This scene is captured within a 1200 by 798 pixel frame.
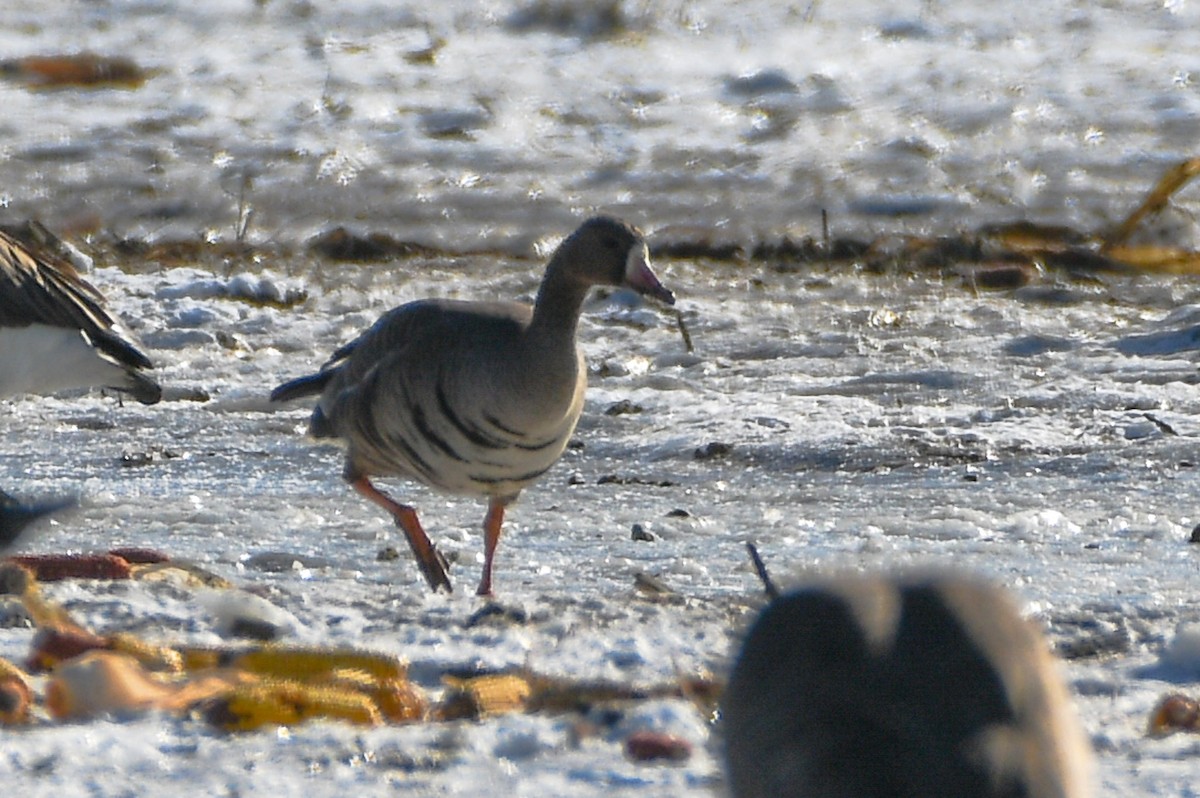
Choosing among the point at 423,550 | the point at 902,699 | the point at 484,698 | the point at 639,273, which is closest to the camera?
the point at 902,699

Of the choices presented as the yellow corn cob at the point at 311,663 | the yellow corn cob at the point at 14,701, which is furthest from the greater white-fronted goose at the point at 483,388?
the yellow corn cob at the point at 14,701

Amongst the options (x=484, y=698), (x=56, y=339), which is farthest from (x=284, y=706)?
(x=56, y=339)

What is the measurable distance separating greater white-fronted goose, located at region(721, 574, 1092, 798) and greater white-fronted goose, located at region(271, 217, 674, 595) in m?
3.89

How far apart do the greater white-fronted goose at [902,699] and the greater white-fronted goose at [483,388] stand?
3.89m

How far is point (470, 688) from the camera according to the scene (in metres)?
3.55

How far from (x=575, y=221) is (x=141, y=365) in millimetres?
4960

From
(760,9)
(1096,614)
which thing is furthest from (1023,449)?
(760,9)

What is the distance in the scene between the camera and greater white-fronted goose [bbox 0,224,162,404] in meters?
7.28

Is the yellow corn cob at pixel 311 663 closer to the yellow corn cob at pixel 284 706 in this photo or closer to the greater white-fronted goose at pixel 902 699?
the yellow corn cob at pixel 284 706

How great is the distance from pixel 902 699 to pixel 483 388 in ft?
14.0

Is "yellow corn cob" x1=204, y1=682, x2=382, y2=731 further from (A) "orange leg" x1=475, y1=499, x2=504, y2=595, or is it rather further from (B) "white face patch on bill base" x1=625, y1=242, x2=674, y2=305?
(B) "white face patch on bill base" x1=625, y1=242, x2=674, y2=305

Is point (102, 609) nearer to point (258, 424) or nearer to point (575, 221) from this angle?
point (258, 424)

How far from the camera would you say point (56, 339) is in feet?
24.1

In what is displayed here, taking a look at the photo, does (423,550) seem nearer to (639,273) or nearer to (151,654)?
(639,273)
